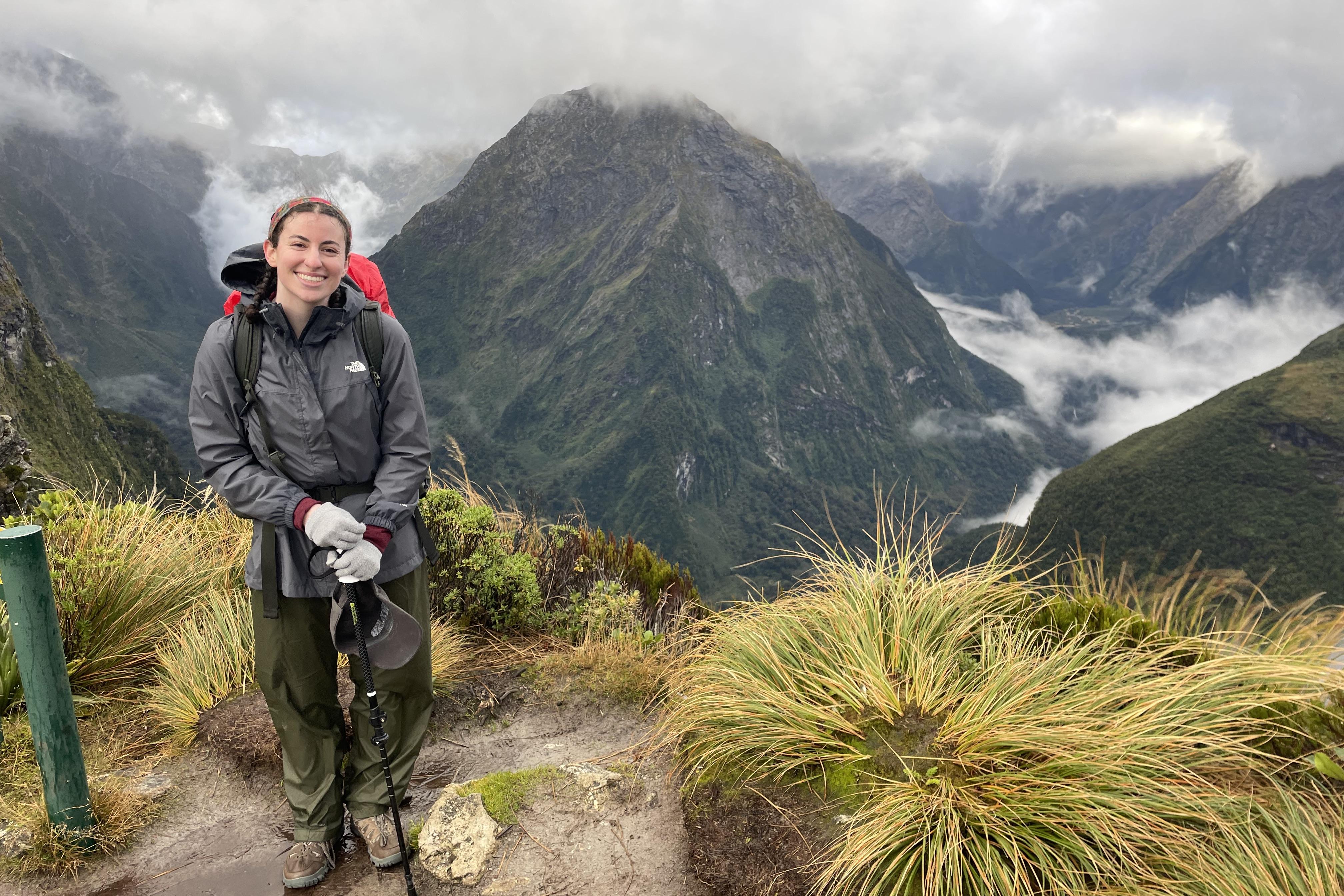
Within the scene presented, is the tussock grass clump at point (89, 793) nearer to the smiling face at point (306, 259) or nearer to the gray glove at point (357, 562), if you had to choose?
the gray glove at point (357, 562)

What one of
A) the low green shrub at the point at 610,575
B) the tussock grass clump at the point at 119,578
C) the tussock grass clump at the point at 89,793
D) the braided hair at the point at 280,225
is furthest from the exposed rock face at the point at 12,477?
the braided hair at the point at 280,225

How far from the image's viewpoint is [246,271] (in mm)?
3436

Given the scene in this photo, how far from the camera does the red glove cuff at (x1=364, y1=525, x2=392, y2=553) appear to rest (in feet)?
10.6

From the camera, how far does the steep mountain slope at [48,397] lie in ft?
201

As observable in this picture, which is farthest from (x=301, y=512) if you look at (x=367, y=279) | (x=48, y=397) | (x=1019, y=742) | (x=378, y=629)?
(x=48, y=397)

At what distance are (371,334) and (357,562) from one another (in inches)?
42.6

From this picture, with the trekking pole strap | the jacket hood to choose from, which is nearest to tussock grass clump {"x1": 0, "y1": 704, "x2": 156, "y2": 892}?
the trekking pole strap

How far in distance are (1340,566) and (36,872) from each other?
163 meters

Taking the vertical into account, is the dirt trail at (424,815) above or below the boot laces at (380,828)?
below

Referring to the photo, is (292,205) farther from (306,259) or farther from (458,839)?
(458,839)

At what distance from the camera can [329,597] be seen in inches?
138

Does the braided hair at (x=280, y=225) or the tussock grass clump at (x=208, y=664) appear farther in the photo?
the tussock grass clump at (x=208, y=664)

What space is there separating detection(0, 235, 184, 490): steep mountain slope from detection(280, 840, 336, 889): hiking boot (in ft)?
196

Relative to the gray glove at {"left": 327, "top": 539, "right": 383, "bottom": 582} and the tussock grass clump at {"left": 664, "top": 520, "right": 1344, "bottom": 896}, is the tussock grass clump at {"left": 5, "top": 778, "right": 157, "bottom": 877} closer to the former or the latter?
the gray glove at {"left": 327, "top": 539, "right": 383, "bottom": 582}
